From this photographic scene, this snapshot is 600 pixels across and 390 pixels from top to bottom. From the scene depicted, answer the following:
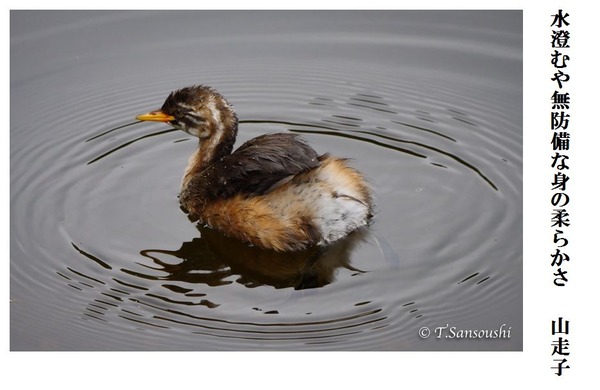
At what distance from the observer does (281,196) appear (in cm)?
701

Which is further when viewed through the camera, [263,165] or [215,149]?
[215,149]

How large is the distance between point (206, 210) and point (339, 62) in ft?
10.1

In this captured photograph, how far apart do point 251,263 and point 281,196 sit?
1.81 feet

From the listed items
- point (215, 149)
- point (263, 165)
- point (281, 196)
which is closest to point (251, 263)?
point (281, 196)

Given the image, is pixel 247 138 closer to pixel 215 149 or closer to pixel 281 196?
pixel 215 149

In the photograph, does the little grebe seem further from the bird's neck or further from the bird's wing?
the bird's neck

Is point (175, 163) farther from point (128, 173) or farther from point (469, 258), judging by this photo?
point (469, 258)

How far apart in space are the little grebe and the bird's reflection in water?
0.08 meters

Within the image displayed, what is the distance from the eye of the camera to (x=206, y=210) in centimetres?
746

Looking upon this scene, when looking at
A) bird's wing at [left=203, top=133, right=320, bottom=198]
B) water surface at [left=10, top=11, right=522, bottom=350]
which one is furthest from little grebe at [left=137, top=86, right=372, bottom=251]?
water surface at [left=10, top=11, right=522, bottom=350]

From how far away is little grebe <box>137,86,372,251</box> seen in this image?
6992 mm

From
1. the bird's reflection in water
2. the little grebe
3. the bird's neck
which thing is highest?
the bird's neck

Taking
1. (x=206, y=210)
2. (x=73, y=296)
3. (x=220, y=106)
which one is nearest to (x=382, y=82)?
(x=220, y=106)

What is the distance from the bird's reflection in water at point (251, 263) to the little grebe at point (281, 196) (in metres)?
0.08
